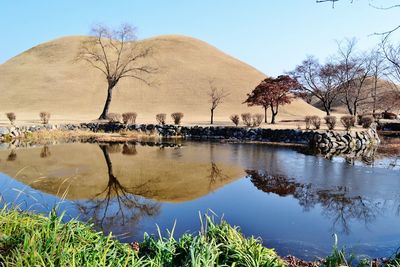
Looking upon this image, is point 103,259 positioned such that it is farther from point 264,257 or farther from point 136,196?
point 136,196

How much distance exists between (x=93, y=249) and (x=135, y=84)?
226 ft

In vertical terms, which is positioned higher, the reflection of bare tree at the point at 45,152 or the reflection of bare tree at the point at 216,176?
the reflection of bare tree at the point at 45,152

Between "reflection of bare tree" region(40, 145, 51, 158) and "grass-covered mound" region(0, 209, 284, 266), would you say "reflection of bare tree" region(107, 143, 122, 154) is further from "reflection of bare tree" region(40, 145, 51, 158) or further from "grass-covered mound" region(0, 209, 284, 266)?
"grass-covered mound" region(0, 209, 284, 266)

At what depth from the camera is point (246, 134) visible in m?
32.2

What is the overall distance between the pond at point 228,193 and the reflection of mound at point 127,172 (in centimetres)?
4

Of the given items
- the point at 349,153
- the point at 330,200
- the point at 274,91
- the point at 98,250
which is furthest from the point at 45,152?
the point at 274,91

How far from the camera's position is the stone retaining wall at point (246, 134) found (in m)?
26.8

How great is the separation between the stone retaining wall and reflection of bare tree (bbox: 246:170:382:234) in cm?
1076

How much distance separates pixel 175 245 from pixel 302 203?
6.55 m

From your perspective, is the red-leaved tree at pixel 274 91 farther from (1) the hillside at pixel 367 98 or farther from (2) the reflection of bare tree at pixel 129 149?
(1) the hillside at pixel 367 98

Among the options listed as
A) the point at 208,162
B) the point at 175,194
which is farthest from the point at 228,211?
the point at 208,162

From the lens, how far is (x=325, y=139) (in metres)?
26.7

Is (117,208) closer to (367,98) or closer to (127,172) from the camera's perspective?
(127,172)

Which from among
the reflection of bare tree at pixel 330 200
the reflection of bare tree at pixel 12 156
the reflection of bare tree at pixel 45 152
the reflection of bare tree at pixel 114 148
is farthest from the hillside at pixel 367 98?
the reflection of bare tree at pixel 12 156
